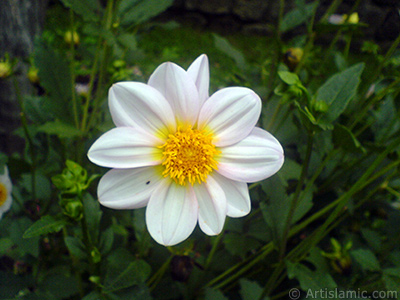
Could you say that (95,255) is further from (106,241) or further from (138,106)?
(138,106)

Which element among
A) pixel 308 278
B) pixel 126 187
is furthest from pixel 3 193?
pixel 308 278

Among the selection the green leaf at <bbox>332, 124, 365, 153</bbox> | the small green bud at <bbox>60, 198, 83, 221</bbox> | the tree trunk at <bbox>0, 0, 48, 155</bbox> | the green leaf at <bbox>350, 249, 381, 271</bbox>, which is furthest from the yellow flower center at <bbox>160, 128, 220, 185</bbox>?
the tree trunk at <bbox>0, 0, 48, 155</bbox>

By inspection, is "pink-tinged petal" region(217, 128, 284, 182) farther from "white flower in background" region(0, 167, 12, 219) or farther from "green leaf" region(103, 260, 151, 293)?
"white flower in background" region(0, 167, 12, 219)

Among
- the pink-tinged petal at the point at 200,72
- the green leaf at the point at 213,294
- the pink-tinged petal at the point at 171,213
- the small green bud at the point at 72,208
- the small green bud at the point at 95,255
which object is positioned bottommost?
the green leaf at the point at 213,294

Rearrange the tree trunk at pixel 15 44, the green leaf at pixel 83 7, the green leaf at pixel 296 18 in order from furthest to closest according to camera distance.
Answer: the tree trunk at pixel 15 44 → the green leaf at pixel 296 18 → the green leaf at pixel 83 7

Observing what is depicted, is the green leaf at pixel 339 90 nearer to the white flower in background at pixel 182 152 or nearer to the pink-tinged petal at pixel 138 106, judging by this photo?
the white flower in background at pixel 182 152

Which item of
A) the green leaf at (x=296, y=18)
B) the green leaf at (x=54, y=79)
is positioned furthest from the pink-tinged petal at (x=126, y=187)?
the green leaf at (x=296, y=18)

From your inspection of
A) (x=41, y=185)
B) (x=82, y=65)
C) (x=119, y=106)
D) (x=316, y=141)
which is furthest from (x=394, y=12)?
(x=82, y=65)
